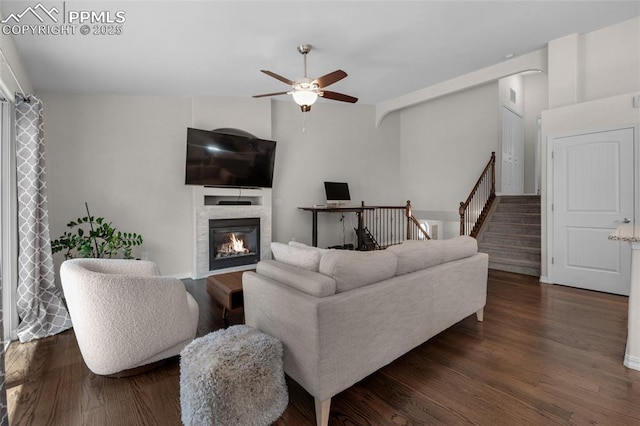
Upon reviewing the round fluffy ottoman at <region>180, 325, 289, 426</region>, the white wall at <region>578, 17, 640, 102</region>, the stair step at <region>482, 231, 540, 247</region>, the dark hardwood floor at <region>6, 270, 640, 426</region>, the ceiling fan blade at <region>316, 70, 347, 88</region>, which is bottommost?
the dark hardwood floor at <region>6, 270, 640, 426</region>

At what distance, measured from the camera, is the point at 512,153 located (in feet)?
21.7

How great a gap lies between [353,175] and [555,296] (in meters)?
4.16

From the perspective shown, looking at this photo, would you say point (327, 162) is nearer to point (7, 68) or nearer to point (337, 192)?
point (337, 192)

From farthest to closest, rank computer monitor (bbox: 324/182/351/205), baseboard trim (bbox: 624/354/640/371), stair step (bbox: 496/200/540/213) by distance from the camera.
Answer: computer monitor (bbox: 324/182/351/205) → stair step (bbox: 496/200/540/213) → baseboard trim (bbox: 624/354/640/371)

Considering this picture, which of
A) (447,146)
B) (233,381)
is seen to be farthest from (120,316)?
(447,146)

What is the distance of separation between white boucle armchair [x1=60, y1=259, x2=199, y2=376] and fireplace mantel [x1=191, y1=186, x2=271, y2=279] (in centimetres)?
261

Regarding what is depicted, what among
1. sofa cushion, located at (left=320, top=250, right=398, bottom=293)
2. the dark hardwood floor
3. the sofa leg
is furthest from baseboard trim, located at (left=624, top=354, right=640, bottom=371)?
the sofa leg

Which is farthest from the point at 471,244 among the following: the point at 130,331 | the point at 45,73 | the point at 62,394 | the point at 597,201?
the point at 45,73

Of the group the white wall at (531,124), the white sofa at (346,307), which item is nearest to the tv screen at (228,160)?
the white sofa at (346,307)

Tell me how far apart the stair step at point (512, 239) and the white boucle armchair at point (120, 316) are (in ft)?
17.1

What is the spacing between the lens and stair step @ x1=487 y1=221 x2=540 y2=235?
5.14 metres

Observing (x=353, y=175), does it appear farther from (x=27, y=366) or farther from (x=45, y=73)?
(x=27, y=366)

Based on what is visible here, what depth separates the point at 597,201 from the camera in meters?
3.72

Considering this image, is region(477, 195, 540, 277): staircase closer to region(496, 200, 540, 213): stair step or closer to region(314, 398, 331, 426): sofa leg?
region(496, 200, 540, 213): stair step
